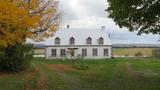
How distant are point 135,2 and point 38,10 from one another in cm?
1457

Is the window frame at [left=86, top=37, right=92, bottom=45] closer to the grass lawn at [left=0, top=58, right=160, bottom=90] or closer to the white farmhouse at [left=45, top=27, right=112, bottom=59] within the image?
the white farmhouse at [left=45, top=27, right=112, bottom=59]

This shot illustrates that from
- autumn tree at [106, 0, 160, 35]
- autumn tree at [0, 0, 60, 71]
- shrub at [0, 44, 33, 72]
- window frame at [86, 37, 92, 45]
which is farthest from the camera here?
window frame at [86, 37, 92, 45]

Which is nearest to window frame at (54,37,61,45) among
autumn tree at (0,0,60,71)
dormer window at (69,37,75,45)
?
dormer window at (69,37,75,45)

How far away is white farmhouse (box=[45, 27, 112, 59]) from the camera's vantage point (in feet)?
297

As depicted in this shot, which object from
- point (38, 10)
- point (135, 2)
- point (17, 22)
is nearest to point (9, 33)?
point (17, 22)

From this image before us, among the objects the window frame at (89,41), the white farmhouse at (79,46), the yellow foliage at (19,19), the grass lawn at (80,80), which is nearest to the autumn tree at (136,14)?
the grass lawn at (80,80)

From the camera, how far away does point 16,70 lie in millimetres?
44938

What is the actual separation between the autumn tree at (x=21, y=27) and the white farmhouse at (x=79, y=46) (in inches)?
1547

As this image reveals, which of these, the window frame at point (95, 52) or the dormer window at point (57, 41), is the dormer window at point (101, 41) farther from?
the dormer window at point (57, 41)

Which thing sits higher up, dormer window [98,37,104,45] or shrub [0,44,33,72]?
dormer window [98,37,104,45]

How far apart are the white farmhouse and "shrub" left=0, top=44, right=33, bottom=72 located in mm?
43719

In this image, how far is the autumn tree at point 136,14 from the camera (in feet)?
104

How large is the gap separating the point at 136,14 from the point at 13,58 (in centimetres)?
1559

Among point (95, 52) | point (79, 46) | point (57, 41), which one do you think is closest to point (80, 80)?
point (95, 52)
